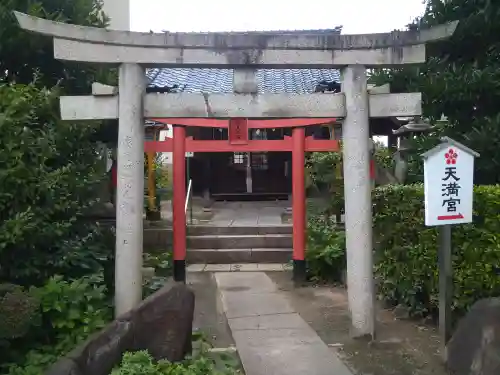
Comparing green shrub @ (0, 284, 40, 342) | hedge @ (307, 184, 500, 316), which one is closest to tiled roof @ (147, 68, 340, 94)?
hedge @ (307, 184, 500, 316)

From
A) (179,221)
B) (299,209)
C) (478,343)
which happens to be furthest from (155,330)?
(299,209)

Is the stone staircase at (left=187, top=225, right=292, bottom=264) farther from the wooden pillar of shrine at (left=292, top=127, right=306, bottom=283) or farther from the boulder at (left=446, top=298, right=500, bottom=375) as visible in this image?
the boulder at (left=446, top=298, right=500, bottom=375)

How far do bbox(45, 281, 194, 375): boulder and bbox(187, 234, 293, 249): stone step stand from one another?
7.05 m

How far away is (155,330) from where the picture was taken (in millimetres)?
4711

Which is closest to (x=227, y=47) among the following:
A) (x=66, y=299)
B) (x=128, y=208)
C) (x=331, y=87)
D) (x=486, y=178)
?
(x=128, y=208)

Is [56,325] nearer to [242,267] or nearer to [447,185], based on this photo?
[447,185]

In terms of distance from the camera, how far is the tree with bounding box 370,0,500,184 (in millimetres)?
5703

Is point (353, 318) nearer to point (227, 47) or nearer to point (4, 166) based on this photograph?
point (227, 47)

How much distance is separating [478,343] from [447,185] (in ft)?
4.49

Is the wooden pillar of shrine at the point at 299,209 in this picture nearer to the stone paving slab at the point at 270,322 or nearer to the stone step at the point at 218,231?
the stone paving slab at the point at 270,322

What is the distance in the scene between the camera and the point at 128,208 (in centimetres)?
533

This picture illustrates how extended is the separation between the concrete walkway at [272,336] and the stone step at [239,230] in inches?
140

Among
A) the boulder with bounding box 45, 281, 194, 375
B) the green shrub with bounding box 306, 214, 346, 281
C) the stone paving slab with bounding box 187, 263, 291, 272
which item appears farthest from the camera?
the stone paving slab with bounding box 187, 263, 291, 272

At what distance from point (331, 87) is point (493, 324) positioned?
10.3m
